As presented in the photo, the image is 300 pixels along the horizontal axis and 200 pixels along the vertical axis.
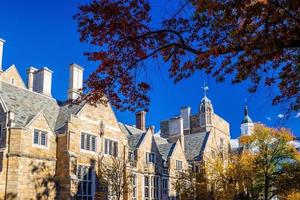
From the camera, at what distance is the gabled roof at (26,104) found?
91.0 feet

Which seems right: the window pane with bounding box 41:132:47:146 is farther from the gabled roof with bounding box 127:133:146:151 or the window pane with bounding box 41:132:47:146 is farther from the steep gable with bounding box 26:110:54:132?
the gabled roof with bounding box 127:133:146:151

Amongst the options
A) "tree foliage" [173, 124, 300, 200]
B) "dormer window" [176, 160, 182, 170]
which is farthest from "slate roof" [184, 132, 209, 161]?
"tree foliage" [173, 124, 300, 200]

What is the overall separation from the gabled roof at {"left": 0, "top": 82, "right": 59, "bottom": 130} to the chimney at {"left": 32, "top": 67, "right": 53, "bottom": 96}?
1553 mm

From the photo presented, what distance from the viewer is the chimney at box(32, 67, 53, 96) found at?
34.1 metres

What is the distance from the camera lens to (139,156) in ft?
118

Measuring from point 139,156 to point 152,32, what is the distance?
27.5 meters

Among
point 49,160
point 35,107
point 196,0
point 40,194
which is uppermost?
point 35,107

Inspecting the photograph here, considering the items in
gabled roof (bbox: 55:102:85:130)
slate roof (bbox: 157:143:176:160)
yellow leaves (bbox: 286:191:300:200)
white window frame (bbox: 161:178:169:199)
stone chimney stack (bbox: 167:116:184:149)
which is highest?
stone chimney stack (bbox: 167:116:184:149)

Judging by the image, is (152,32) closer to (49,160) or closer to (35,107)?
(49,160)

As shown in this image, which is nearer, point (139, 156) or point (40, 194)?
point (40, 194)

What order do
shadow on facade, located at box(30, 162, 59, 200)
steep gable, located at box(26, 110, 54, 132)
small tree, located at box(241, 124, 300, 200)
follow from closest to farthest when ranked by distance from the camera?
shadow on facade, located at box(30, 162, 59, 200)
steep gable, located at box(26, 110, 54, 132)
small tree, located at box(241, 124, 300, 200)

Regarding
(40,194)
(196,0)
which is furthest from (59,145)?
(196,0)

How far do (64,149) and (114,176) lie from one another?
398 centimetres

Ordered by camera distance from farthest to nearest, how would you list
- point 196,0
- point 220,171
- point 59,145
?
1. point 220,171
2. point 59,145
3. point 196,0
